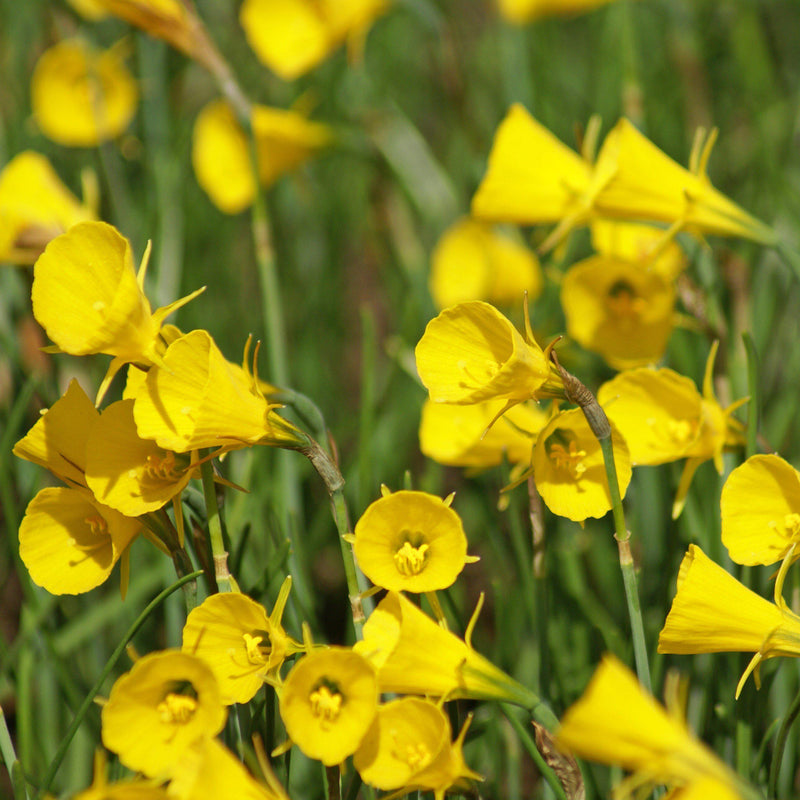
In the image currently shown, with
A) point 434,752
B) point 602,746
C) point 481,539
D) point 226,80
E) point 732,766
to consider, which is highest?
point 226,80

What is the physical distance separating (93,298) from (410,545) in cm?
40

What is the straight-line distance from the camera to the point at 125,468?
3.03 ft

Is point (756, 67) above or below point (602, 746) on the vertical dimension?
above

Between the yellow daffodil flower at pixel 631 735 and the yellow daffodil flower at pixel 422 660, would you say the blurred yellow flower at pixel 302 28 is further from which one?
the yellow daffodil flower at pixel 631 735

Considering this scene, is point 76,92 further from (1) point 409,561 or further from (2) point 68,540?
(1) point 409,561

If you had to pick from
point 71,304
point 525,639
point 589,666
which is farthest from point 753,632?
point 71,304

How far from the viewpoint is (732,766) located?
119 cm

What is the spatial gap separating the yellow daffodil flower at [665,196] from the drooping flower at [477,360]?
1.58 feet

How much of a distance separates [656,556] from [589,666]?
12.2 inches

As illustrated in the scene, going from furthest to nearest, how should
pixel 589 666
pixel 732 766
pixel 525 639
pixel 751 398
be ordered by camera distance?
pixel 525 639 → pixel 589 666 → pixel 732 766 → pixel 751 398

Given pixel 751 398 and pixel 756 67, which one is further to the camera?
pixel 756 67

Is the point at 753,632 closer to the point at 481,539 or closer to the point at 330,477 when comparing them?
the point at 330,477

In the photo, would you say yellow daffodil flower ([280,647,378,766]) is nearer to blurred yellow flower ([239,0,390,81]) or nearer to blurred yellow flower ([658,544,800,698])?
blurred yellow flower ([658,544,800,698])

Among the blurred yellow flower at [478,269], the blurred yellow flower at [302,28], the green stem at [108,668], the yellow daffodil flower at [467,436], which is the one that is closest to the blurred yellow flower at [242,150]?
the blurred yellow flower at [302,28]
